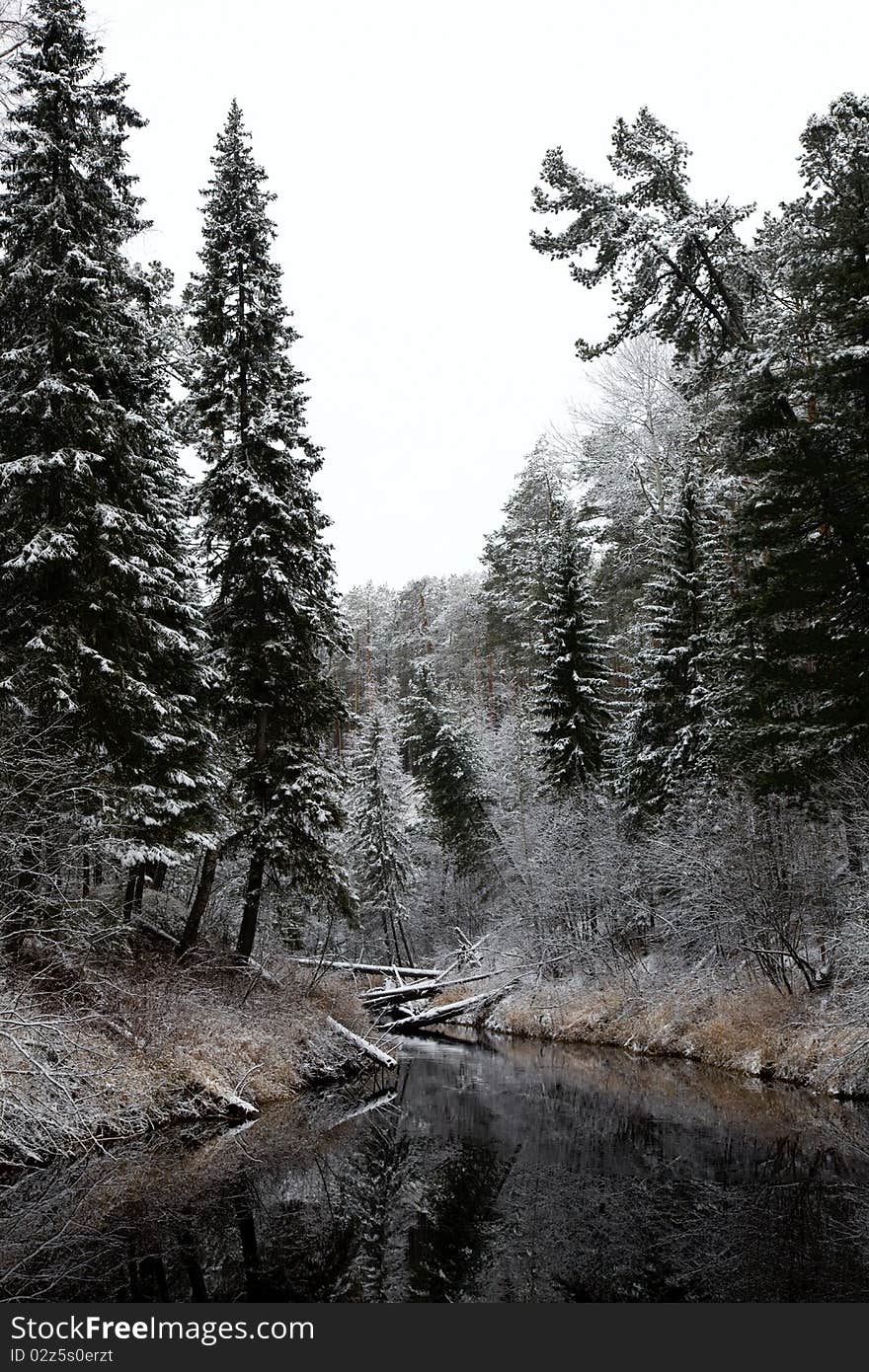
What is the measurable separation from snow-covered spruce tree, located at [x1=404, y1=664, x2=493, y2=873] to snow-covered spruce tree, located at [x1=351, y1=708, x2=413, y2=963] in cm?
414

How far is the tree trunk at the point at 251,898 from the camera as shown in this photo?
57.6ft

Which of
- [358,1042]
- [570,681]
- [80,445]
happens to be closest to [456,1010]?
[358,1042]

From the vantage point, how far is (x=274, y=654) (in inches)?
716

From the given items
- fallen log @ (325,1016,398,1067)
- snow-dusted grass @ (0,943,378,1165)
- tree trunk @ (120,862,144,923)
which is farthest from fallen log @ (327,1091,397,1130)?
tree trunk @ (120,862,144,923)

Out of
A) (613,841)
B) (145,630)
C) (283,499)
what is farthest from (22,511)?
(613,841)

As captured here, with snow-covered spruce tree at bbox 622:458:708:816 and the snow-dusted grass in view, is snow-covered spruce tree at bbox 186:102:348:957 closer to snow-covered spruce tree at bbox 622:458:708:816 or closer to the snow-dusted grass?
the snow-dusted grass

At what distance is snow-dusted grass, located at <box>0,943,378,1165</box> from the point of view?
10297 millimetres

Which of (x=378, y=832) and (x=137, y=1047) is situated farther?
(x=378, y=832)

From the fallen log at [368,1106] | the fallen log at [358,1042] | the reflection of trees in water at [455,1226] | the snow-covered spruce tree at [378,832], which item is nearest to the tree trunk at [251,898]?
the fallen log at [358,1042]

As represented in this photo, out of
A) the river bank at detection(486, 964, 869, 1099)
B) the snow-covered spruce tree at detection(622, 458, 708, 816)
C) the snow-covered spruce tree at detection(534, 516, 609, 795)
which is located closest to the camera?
the river bank at detection(486, 964, 869, 1099)

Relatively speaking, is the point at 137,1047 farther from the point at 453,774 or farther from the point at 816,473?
the point at 453,774

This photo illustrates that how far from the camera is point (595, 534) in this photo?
38188 millimetres

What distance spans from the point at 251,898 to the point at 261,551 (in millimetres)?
7485

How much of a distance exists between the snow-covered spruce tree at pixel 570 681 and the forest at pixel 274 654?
1.63m
